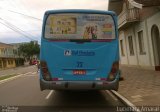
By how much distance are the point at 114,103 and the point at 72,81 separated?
176 cm

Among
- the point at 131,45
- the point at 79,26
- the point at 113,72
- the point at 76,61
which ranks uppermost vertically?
the point at 131,45

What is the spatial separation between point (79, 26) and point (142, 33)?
15.6m

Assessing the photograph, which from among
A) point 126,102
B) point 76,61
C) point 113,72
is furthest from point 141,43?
point 76,61

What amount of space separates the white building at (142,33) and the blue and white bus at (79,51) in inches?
349

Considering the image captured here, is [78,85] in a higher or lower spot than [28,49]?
lower

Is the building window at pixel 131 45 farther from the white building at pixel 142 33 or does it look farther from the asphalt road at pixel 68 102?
the asphalt road at pixel 68 102

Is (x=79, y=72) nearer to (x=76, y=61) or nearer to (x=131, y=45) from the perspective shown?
(x=76, y=61)

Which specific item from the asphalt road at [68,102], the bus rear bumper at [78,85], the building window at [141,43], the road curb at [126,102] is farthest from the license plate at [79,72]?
the building window at [141,43]

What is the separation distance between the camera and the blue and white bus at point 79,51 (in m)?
10.8

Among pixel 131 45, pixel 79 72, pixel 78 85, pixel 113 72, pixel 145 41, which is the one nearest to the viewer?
pixel 78 85

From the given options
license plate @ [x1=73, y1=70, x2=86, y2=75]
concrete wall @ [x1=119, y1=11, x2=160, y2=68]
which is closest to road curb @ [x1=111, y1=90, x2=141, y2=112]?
license plate @ [x1=73, y1=70, x2=86, y2=75]

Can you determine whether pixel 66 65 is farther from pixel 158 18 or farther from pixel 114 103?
pixel 158 18

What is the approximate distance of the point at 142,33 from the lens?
25891mm

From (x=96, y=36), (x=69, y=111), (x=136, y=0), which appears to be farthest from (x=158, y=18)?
(x=69, y=111)
